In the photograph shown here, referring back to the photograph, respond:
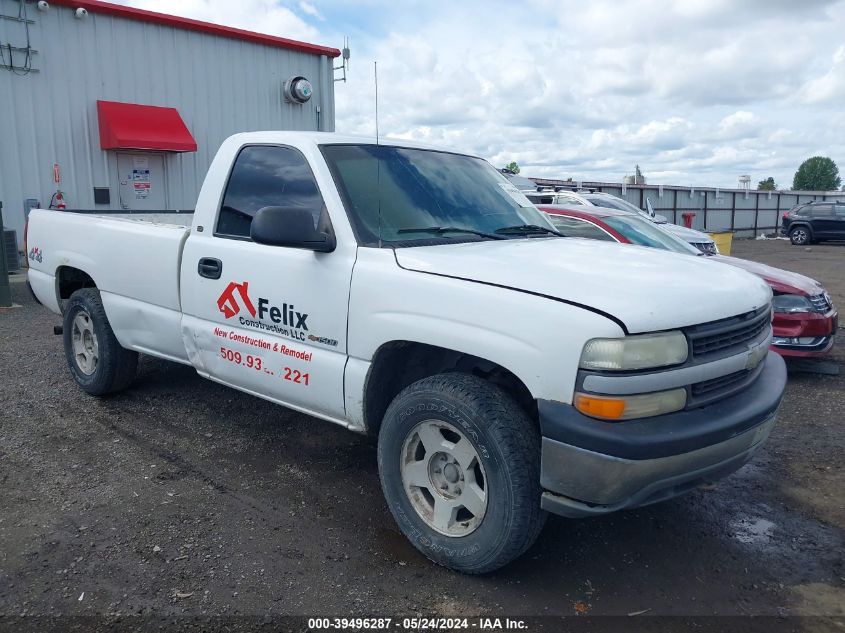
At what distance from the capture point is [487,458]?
9.37 ft

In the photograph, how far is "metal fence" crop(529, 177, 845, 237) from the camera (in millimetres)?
23469

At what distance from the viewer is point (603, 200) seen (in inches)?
469

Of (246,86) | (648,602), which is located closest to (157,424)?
(648,602)

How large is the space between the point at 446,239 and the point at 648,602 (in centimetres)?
188

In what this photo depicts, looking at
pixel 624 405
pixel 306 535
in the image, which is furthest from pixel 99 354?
pixel 624 405

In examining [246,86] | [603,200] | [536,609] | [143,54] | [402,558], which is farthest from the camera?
[246,86]

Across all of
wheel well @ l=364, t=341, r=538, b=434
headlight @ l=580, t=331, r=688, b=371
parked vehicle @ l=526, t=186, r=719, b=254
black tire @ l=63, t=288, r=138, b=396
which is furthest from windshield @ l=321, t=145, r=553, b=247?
parked vehicle @ l=526, t=186, r=719, b=254

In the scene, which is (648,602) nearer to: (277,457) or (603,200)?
(277,457)

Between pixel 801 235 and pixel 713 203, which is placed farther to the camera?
pixel 713 203

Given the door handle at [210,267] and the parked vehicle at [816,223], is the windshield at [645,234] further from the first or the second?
the parked vehicle at [816,223]

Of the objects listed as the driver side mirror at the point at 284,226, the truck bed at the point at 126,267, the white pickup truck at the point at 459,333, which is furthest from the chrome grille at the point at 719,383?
the truck bed at the point at 126,267

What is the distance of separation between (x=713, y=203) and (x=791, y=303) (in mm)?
23844

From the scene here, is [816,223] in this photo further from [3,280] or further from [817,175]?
[817,175]

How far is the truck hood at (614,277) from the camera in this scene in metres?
2.69
